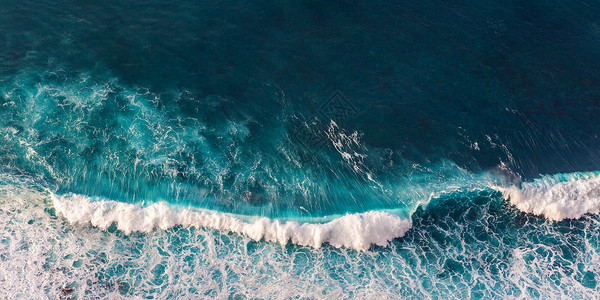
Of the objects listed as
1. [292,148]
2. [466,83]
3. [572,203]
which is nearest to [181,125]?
[292,148]

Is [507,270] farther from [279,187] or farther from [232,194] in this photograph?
[232,194]

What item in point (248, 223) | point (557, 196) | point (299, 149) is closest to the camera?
point (248, 223)

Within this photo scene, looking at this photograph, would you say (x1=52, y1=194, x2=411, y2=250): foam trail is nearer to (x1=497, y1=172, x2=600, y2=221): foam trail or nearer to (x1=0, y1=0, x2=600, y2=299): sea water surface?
(x1=0, y1=0, x2=600, y2=299): sea water surface

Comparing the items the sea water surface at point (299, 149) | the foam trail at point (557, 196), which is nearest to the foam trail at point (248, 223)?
the sea water surface at point (299, 149)

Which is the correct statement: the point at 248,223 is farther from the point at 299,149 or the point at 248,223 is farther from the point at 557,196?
the point at 557,196

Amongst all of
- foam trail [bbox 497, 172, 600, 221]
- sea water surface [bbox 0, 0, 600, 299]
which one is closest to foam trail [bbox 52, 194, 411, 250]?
sea water surface [bbox 0, 0, 600, 299]

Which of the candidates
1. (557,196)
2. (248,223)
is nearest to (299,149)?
(248,223)
